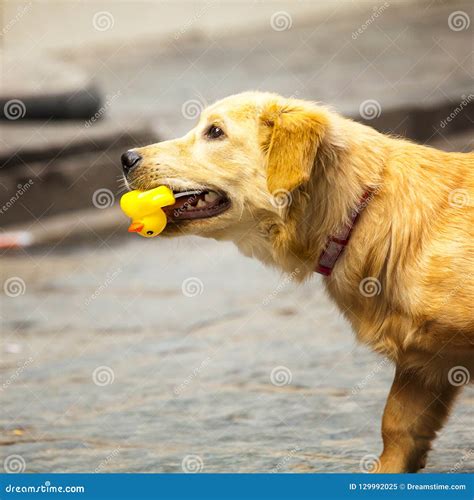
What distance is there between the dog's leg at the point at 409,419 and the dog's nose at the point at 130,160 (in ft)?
5.10

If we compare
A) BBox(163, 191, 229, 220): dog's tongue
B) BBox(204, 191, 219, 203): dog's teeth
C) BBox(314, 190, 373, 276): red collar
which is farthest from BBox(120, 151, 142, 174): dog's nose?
BBox(314, 190, 373, 276): red collar

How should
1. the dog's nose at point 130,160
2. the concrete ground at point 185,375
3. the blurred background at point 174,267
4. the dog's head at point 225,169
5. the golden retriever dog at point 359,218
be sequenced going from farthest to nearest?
the blurred background at point 174,267
the concrete ground at point 185,375
the dog's nose at point 130,160
the dog's head at point 225,169
the golden retriever dog at point 359,218

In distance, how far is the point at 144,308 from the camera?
7996 mm

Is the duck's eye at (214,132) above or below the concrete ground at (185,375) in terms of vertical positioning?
above

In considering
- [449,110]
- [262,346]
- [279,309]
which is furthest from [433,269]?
[449,110]

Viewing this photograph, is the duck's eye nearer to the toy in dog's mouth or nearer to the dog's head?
the dog's head

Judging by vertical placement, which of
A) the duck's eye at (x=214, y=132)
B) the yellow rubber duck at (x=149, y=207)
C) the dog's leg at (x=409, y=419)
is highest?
the duck's eye at (x=214, y=132)

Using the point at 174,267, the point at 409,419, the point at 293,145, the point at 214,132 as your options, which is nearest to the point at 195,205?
the point at 214,132

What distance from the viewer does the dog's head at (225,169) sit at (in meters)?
4.55

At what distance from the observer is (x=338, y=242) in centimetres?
443

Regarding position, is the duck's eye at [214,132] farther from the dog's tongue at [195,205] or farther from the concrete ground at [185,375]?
the concrete ground at [185,375]

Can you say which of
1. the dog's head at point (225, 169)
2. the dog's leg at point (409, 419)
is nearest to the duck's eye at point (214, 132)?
the dog's head at point (225, 169)

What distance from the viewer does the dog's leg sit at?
15.2ft

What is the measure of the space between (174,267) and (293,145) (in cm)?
498
